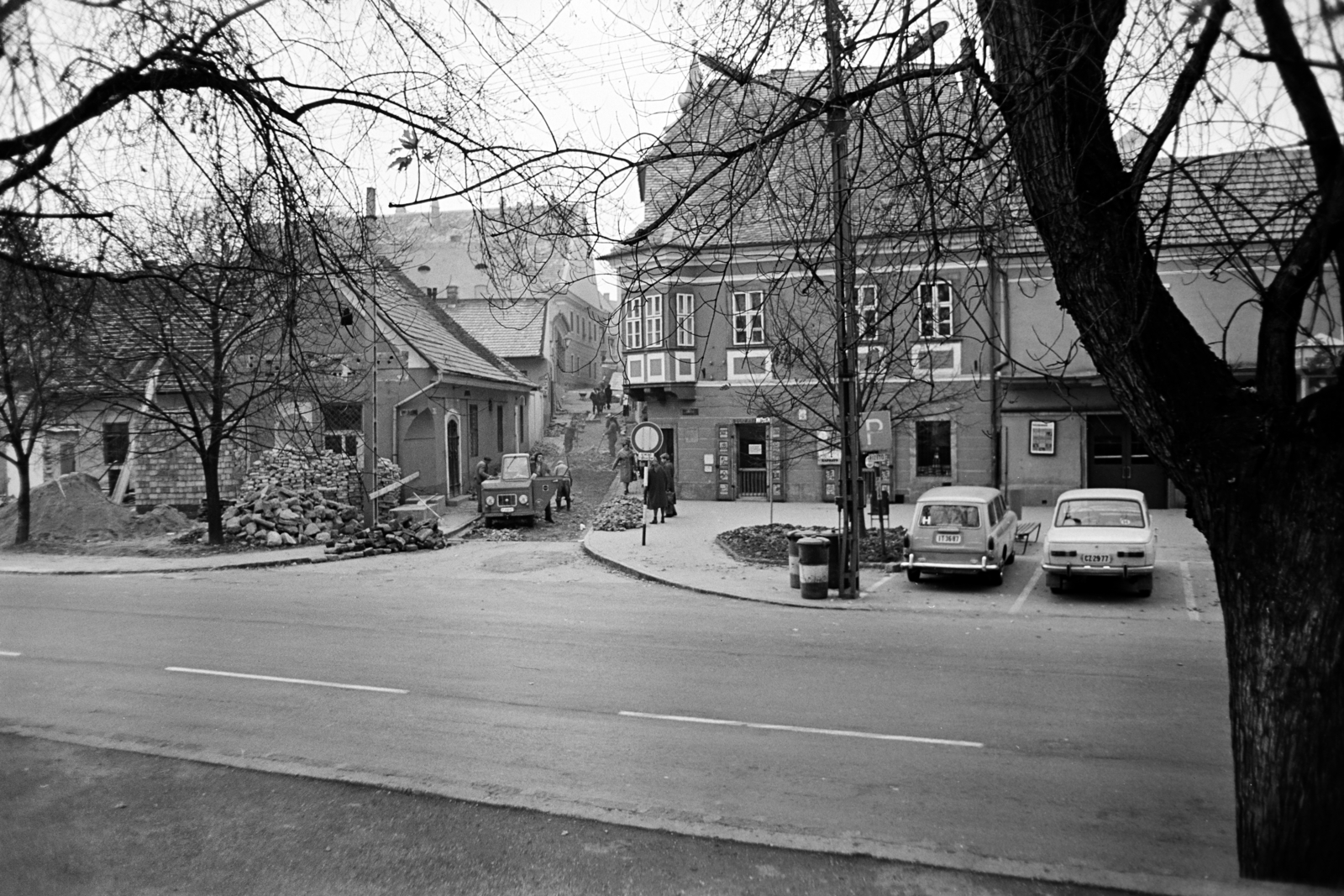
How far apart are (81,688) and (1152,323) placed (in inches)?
392

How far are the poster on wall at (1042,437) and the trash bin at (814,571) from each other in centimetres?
1508

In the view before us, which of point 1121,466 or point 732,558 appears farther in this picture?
point 1121,466

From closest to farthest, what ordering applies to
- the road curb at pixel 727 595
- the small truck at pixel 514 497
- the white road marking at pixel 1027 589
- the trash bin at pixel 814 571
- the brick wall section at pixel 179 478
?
the white road marking at pixel 1027 589
the road curb at pixel 727 595
the trash bin at pixel 814 571
the small truck at pixel 514 497
the brick wall section at pixel 179 478

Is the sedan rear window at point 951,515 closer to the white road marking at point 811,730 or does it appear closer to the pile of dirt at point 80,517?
the white road marking at point 811,730

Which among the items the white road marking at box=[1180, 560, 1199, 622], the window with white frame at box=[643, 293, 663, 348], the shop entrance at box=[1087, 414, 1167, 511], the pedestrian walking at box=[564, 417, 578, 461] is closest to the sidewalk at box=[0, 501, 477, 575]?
the window with white frame at box=[643, 293, 663, 348]

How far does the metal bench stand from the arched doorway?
1987 cm

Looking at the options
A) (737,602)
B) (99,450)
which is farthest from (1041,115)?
(99,450)

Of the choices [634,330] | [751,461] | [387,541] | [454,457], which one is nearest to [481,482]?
[387,541]

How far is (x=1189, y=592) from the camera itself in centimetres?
1573

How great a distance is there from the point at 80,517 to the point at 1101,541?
80.6ft

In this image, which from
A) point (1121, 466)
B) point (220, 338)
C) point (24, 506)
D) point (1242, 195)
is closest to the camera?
point (1242, 195)

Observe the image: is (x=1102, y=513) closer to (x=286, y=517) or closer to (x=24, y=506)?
(x=286, y=517)

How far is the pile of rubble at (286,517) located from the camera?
24.6m

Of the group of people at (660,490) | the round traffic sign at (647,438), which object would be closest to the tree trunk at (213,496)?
the round traffic sign at (647,438)
